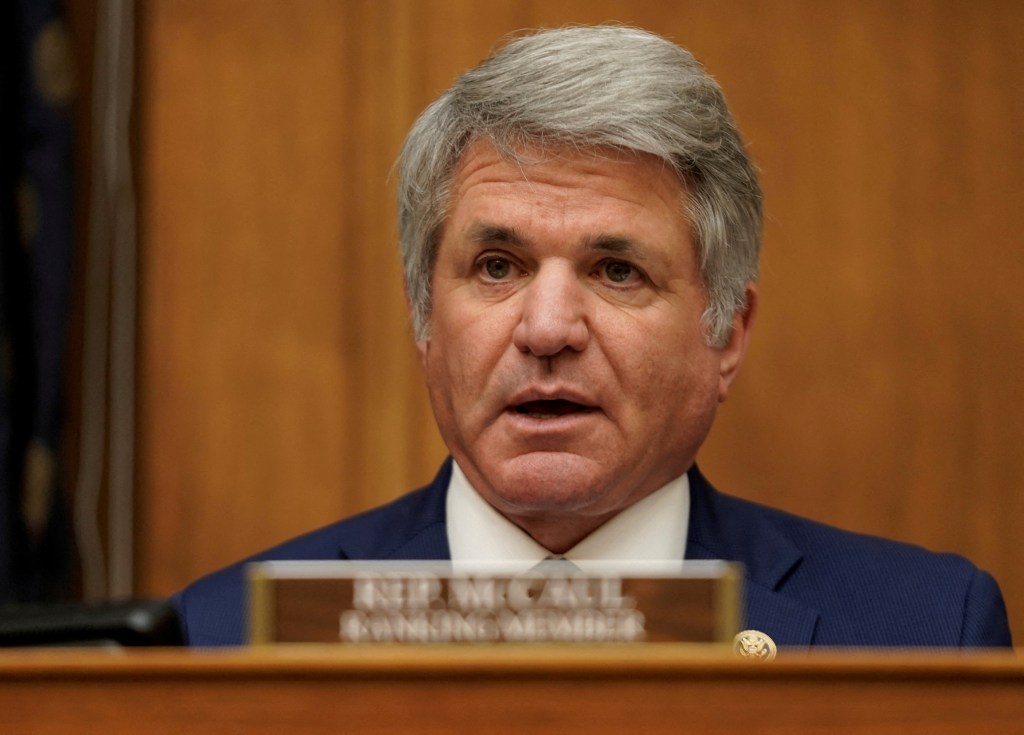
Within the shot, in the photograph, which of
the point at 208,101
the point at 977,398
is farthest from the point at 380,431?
the point at 977,398

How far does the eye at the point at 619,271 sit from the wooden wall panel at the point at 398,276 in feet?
3.02

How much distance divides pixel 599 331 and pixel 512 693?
2.61ft

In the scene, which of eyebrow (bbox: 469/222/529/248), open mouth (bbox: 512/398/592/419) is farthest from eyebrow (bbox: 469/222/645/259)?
open mouth (bbox: 512/398/592/419)

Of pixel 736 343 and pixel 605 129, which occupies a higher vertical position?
pixel 605 129

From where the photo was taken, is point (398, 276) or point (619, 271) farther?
point (398, 276)

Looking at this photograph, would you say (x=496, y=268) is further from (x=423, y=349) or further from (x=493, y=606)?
(x=493, y=606)

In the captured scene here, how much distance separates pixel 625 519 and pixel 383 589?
81 centimetres

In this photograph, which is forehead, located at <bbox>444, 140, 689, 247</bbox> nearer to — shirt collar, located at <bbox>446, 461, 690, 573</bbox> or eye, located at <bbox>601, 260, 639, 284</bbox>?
eye, located at <bbox>601, 260, 639, 284</bbox>

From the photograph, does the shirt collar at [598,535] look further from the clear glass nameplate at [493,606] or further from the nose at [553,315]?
the clear glass nameplate at [493,606]

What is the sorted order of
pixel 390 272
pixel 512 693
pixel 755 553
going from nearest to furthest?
pixel 512 693 < pixel 755 553 < pixel 390 272

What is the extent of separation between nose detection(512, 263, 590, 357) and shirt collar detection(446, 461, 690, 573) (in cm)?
26

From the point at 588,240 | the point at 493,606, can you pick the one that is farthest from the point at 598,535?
the point at 493,606

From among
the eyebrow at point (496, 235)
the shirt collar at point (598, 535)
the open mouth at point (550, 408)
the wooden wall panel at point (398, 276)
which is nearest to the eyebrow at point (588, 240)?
the eyebrow at point (496, 235)

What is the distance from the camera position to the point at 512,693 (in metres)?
0.83
